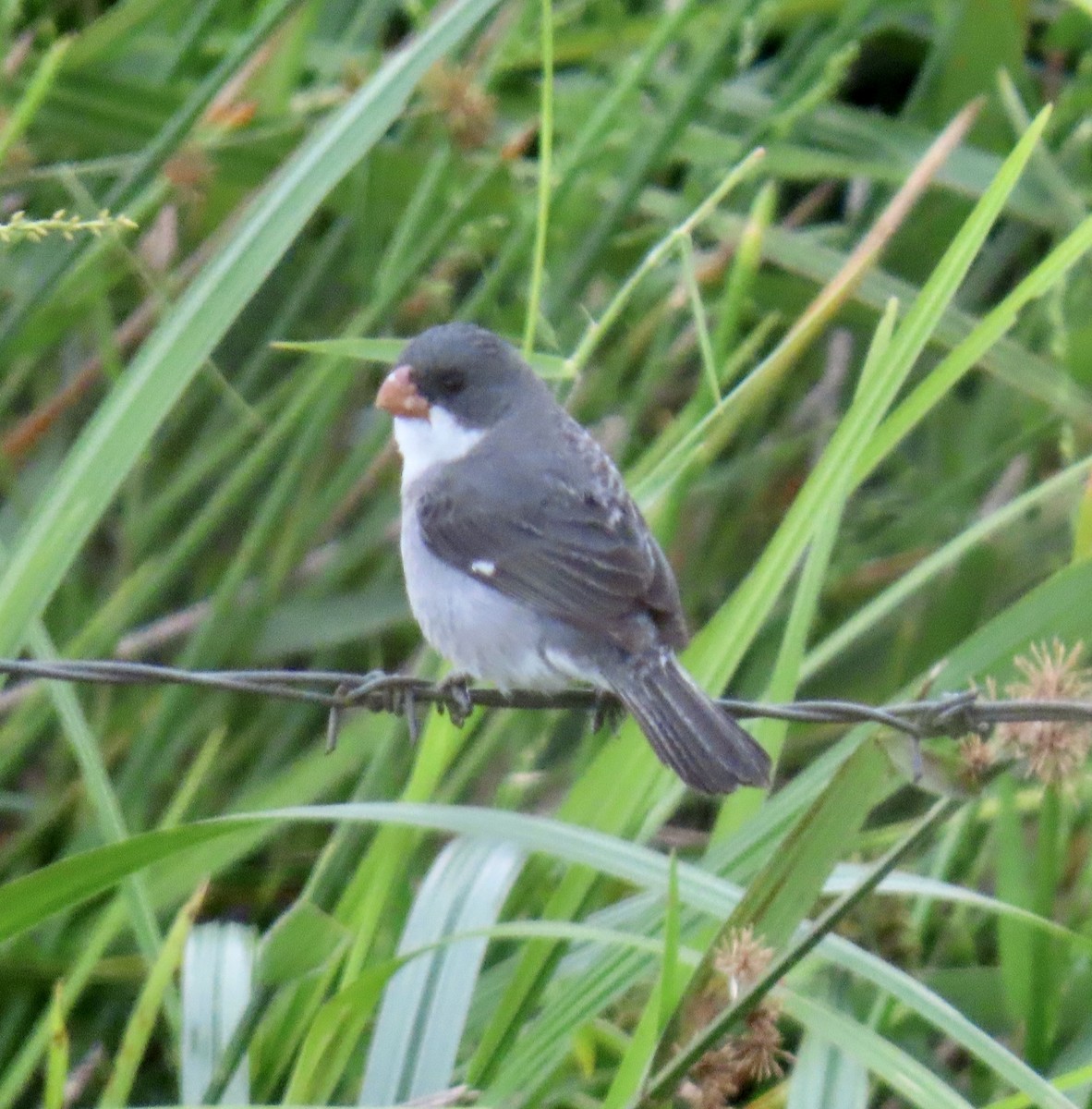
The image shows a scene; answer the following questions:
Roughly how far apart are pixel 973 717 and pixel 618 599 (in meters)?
0.85

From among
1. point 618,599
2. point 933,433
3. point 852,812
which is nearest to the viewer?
point 852,812

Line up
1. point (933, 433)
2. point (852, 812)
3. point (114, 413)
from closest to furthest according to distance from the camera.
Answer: point (852, 812) → point (114, 413) → point (933, 433)

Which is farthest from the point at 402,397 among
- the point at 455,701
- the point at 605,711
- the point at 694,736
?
the point at 694,736

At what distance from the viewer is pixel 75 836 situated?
3570 millimetres

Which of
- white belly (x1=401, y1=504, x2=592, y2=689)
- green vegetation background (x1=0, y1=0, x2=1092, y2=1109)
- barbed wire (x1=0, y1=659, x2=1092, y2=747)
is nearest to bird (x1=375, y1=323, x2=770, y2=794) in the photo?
white belly (x1=401, y1=504, x2=592, y2=689)

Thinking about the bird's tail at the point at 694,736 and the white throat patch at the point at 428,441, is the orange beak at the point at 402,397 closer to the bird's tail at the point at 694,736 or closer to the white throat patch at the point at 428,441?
the white throat patch at the point at 428,441

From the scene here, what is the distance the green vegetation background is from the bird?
0.11 metres

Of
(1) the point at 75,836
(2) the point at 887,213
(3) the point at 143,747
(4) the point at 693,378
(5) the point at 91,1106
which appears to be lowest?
(5) the point at 91,1106

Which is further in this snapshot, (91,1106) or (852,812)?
(91,1106)

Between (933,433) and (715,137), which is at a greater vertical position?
(715,137)

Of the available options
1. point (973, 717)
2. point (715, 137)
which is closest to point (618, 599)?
point (973, 717)

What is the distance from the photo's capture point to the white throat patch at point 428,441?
328cm

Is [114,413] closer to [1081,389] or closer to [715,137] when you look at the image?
[715,137]

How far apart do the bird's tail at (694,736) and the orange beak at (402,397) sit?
0.85m
